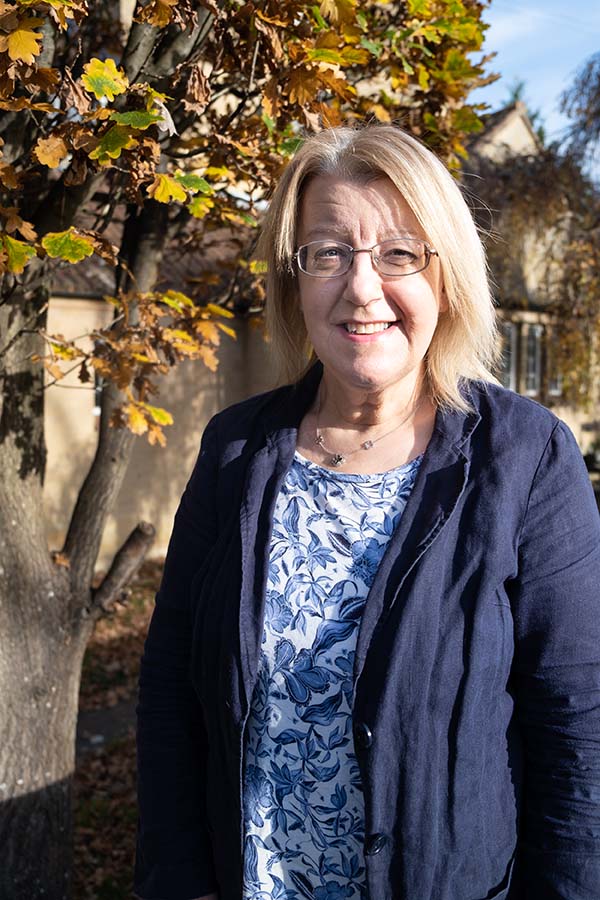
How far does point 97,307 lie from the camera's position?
962 cm

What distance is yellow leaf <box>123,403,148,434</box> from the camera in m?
2.79

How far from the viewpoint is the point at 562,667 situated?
1.60 m

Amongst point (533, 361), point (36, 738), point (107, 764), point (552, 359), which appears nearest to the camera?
point (36, 738)

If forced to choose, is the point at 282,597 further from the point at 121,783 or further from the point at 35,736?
the point at 121,783

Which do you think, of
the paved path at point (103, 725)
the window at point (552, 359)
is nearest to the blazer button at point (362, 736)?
the paved path at point (103, 725)

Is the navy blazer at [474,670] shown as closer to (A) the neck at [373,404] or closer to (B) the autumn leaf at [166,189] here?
(A) the neck at [373,404]

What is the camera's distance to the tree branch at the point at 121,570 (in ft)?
11.0

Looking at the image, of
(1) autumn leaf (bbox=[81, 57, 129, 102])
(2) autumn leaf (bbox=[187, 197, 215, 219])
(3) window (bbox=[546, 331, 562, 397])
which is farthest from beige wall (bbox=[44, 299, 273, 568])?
(1) autumn leaf (bbox=[81, 57, 129, 102])

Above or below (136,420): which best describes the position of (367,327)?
above

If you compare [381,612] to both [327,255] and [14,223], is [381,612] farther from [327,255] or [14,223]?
[14,223]

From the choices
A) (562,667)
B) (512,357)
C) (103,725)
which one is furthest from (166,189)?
(512,357)

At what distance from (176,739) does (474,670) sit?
73cm

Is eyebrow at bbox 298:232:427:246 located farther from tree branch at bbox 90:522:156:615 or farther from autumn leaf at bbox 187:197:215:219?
tree branch at bbox 90:522:156:615

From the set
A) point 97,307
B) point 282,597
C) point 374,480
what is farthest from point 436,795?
point 97,307
